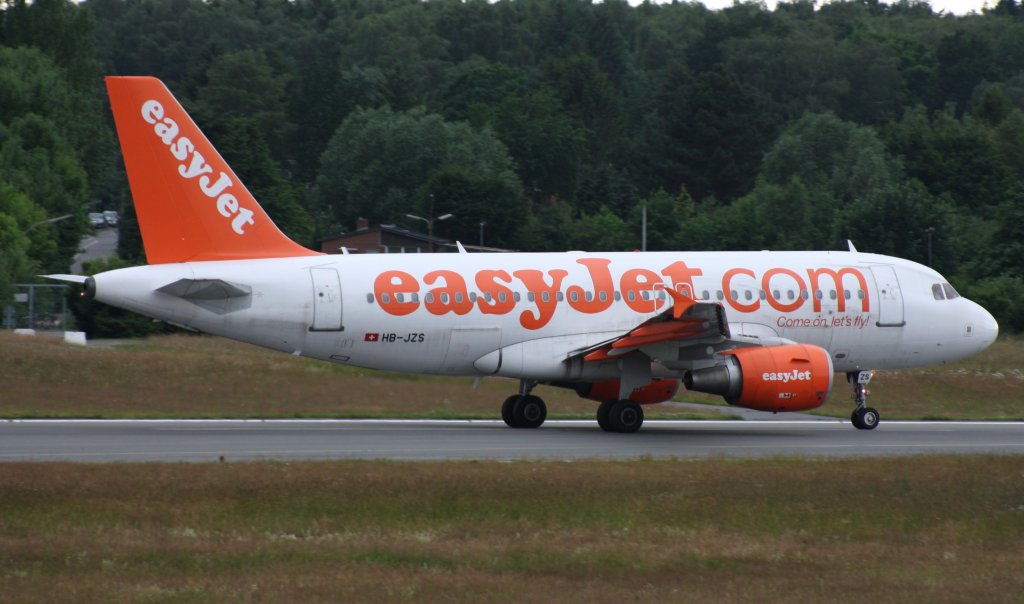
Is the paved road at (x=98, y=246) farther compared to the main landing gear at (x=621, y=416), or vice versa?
the paved road at (x=98, y=246)

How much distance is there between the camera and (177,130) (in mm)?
29828

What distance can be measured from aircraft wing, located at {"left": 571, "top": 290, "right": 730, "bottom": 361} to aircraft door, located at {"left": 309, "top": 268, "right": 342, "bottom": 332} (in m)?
5.21

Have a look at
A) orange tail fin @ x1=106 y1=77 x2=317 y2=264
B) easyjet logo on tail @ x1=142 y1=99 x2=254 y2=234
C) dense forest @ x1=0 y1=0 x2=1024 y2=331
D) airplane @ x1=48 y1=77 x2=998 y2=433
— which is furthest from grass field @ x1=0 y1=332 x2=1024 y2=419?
dense forest @ x1=0 y1=0 x2=1024 y2=331

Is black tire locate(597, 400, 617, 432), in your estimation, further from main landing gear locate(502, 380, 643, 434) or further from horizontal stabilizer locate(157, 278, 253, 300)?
horizontal stabilizer locate(157, 278, 253, 300)

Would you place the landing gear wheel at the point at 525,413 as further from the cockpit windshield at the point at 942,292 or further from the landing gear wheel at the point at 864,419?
the cockpit windshield at the point at 942,292

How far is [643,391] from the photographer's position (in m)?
31.9

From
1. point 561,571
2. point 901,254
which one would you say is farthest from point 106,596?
point 901,254

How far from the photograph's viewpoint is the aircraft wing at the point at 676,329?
2919cm

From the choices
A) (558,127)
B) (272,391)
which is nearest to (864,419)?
(272,391)

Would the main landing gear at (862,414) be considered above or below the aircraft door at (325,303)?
below

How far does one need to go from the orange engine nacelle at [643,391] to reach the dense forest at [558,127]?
36293mm

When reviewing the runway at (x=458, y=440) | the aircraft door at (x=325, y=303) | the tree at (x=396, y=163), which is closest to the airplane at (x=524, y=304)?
the aircraft door at (x=325, y=303)

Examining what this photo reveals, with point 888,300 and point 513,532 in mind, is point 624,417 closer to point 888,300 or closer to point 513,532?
point 888,300

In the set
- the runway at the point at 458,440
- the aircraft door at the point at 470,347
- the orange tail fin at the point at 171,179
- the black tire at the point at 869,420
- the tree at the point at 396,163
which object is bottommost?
the runway at the point at 458,440
